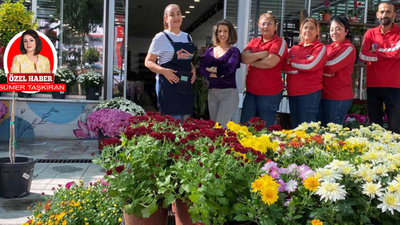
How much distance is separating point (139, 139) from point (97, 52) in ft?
15.4

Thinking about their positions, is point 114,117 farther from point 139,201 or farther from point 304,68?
point 139,201

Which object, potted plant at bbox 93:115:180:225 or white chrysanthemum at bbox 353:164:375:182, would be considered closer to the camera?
white chrysanthemum at bbox 353:164:375:182

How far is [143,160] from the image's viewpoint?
75.4 inches

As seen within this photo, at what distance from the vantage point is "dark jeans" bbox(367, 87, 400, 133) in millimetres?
4289

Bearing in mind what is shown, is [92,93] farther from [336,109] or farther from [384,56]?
[384,56]

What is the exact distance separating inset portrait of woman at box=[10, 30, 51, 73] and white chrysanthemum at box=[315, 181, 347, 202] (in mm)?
2648

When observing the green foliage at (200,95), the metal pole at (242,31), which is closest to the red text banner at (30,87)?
the metal pole at (242,31)

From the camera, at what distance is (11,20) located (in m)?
3.92

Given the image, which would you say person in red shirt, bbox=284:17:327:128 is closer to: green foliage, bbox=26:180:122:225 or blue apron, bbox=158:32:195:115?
blue apron, bbox=158:32:195:115

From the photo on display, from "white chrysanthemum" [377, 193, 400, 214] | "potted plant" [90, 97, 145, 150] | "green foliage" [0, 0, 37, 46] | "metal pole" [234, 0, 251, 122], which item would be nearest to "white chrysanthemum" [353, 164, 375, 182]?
"white chrysanthemum" [377, 193, 400, 214]

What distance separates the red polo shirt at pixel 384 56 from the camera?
4.17m

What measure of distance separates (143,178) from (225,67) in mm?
2112

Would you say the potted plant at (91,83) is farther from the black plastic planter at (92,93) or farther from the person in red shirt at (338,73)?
the person in red shirt at (338,73)

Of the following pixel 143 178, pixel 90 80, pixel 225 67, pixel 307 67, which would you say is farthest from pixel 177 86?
pixel 90 80
